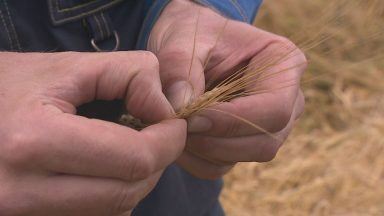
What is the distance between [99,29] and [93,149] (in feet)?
0.87

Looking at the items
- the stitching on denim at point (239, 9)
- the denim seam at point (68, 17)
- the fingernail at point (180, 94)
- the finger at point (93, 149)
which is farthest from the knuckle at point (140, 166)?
the stitching on denim at point (239, 9)

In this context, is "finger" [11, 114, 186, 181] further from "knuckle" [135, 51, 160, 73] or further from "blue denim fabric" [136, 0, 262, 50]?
"blue denim fabric" [136, 0, 262, 50]

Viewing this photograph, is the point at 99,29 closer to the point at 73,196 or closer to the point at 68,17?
the point at 68,17

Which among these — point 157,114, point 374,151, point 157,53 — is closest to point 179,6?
point 157,53

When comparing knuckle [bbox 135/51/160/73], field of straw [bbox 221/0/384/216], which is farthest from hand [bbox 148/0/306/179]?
field of straw [bbox 221/0/384/216]

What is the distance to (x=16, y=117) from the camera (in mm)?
543

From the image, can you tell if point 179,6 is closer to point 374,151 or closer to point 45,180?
point 45,180

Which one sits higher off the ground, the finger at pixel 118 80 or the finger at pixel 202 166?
the finger at pixel 118 80

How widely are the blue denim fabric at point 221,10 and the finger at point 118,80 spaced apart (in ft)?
0.73

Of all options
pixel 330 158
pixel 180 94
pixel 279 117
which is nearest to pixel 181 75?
pixel 180 94

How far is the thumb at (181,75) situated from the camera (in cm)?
72

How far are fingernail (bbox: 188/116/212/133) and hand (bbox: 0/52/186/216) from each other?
8 centimetres

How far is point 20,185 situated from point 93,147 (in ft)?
0.24

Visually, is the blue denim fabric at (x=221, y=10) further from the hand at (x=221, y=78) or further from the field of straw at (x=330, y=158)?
the field of straw at (x=330, y=158)
